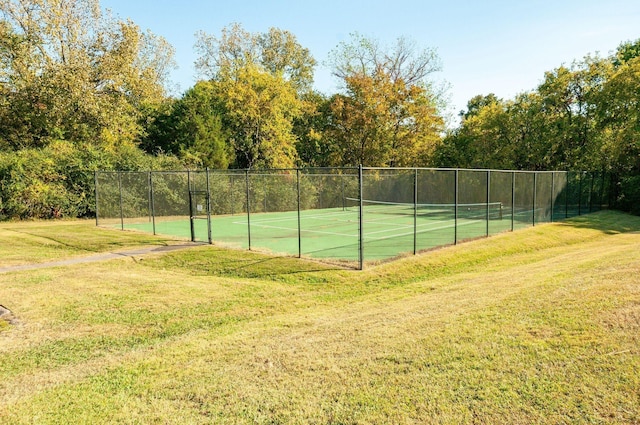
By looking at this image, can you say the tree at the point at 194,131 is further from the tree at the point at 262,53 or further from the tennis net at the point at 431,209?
the tennis net at the point at 431,209

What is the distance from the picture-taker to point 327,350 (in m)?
4.23

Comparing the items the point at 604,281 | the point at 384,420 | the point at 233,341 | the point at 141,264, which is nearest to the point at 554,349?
the point at 384,420

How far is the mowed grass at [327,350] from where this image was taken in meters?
3.08

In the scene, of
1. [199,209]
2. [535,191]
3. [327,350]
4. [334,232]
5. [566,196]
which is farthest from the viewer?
[566,196]

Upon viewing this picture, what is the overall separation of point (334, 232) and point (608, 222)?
40.8ft

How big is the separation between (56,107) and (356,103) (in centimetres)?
1842

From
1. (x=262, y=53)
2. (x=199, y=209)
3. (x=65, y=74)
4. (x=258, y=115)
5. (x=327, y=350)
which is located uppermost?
(x=262, y=53)

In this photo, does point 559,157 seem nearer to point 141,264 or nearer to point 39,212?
point 141,264

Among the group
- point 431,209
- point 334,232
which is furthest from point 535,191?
point 334,232

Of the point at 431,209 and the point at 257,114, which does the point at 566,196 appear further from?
the point at 257,114

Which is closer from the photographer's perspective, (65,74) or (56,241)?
(56,241)

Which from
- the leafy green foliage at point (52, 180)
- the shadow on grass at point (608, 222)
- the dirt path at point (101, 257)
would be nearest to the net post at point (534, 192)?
the shadow on grass at point (608, 222)

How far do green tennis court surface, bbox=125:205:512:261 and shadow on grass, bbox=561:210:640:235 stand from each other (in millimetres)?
3167

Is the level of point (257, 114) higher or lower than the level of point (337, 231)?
higher
